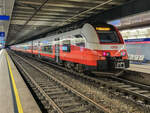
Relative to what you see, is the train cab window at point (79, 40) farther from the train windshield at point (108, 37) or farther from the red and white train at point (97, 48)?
the train windshield at point (108, 37)

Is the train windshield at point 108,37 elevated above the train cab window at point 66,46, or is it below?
above

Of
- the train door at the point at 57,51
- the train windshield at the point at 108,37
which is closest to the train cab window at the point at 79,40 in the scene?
the train windshield at the point at 108,37

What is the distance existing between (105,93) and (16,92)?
11.0 feet

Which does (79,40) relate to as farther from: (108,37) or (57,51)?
(57,51)

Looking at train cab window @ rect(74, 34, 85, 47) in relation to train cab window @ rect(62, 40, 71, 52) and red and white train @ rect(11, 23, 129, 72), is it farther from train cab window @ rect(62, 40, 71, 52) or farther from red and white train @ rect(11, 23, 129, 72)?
train cab window @ rect(62, 40, 71, 52)

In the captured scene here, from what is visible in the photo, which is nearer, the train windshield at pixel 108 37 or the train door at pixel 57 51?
the train windshield at pixel 108 37

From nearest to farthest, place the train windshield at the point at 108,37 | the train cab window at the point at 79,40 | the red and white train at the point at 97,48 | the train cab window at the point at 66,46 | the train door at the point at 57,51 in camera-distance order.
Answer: the red and white train at the point at 97,48
the train windshield at the point at 108,37
the train cab window at the point at 79,40
the train cab window at the point at 66,46
the train door at the point at 57,51

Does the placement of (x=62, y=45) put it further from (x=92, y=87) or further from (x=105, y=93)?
(x=105, y=93)

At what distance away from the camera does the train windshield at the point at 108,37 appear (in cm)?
873

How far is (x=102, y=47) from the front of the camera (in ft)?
27.8

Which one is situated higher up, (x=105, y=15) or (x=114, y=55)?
(x=105, y=15)

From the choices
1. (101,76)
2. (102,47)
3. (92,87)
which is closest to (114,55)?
(102,47)

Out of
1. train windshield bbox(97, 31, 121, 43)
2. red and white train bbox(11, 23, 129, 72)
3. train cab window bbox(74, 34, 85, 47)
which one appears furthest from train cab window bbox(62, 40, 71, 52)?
train windshield bbox(97, 31, 121, 43)

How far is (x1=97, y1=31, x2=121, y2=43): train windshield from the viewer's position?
8.73m
